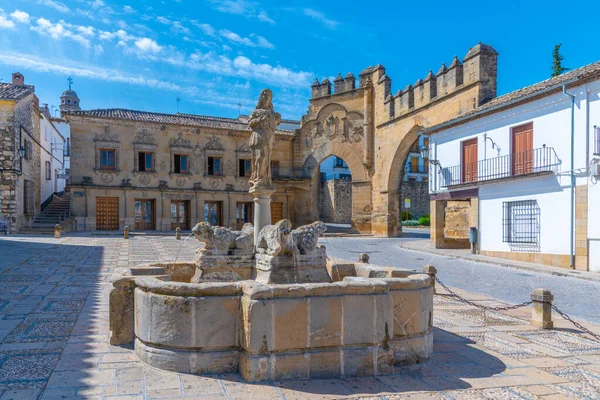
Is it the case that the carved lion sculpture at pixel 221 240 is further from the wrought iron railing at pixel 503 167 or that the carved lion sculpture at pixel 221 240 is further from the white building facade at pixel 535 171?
the wrought iron railing at pixel 503 167

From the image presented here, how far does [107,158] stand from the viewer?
86.6ft

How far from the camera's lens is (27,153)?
948 inches

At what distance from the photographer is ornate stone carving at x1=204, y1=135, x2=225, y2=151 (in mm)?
28656

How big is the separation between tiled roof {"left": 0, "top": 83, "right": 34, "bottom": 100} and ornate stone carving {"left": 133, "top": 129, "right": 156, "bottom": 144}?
5.70 m

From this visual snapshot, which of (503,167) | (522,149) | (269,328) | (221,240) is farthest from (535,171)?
(269,328)

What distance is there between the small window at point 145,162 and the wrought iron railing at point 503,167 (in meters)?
16.7

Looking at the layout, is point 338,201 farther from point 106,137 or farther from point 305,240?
point 305,240

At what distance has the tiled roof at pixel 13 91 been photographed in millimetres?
21828

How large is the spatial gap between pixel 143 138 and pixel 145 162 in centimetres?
140

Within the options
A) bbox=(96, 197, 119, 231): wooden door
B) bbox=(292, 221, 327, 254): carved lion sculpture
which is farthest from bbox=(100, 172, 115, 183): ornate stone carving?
bbox=(292, 221, 327, 254): carved lion sculpture

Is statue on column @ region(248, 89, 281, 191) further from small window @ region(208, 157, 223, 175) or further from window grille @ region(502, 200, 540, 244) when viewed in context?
small window @ region(208, 157, 223, 175)

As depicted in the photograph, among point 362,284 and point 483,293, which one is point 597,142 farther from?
point 362,284

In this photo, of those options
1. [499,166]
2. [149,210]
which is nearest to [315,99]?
[149,210]

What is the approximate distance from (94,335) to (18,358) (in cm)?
90
